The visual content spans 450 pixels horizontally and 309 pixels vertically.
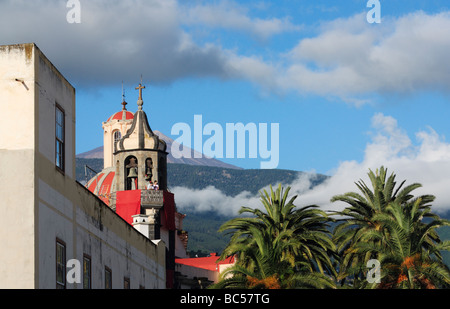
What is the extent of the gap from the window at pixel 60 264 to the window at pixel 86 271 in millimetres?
3076

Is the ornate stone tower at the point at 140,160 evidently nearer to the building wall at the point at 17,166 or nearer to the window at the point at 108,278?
the window at the point at 108,278

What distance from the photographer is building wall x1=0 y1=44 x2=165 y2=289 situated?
99.6 ft

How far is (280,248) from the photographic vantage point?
50812 millimetres

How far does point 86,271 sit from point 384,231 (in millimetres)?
22900

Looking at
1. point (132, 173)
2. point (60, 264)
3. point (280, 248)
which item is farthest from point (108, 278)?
point (132, 173)

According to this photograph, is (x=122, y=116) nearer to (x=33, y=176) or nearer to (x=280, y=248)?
(x=280, y=248)

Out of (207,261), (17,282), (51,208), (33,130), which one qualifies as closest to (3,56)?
(33,130)

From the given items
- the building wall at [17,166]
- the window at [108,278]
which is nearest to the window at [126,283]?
the window at [108,278]

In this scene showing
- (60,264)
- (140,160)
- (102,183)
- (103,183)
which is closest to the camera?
(60,264)

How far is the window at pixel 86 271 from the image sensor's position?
122 feet

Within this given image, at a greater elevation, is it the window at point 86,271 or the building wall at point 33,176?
the building wall at point 33,176

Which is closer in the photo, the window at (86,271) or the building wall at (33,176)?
the building wall at (33,176)
